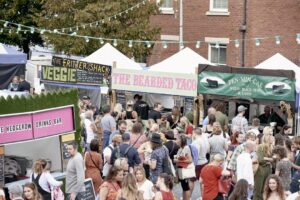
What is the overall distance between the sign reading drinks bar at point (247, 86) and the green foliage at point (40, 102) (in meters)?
7.54

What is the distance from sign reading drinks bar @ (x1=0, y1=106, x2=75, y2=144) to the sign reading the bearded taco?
8.23 m

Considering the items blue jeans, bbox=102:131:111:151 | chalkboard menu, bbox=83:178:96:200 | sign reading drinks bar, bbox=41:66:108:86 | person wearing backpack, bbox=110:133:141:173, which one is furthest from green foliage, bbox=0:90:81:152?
sign reading drinks bar, bbox=41:66:108:86

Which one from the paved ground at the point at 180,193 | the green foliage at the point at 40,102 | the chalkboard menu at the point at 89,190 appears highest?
the green foliage at the point at 40,102

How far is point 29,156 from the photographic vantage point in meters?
16.3

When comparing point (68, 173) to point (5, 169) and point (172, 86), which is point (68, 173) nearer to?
point (5, 169)

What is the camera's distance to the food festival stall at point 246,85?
21.7 metres

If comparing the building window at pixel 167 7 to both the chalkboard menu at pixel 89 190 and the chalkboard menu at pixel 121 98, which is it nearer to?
the chalkboard menu at pixel 121 98

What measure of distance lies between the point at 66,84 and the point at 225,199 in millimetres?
11845

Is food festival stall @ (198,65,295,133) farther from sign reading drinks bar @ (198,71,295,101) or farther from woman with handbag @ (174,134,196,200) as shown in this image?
woman with handbag @ (174,134,196,200)

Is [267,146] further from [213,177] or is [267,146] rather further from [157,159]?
[157,159]

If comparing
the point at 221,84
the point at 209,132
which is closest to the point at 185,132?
the point at 209,132

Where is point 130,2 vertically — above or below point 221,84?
above

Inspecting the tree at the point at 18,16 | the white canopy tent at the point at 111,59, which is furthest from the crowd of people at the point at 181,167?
the tree at the point at 18,16

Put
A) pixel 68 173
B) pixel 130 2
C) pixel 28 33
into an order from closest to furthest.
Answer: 1. pixel 68 173
2. pixel 130 2
3. pixel 28 33
